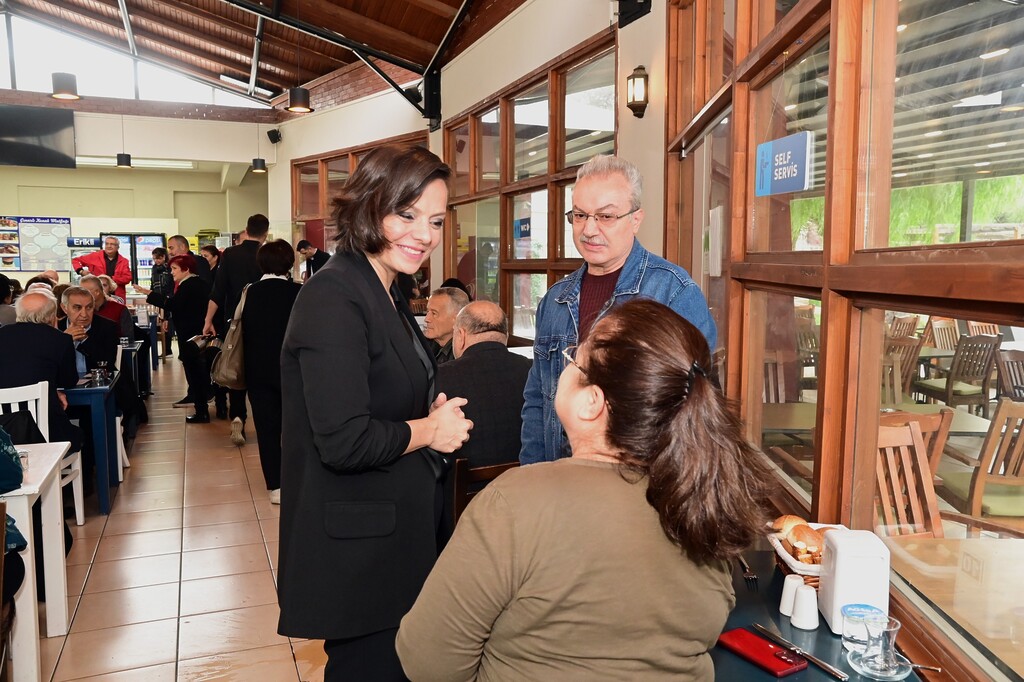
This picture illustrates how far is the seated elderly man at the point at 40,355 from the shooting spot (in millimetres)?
3977

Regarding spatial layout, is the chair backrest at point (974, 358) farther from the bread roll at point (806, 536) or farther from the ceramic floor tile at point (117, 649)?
the ceramic floor tile at point (117, 649)

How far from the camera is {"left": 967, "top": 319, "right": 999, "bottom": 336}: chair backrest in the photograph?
1.12m

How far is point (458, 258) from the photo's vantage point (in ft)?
27.1

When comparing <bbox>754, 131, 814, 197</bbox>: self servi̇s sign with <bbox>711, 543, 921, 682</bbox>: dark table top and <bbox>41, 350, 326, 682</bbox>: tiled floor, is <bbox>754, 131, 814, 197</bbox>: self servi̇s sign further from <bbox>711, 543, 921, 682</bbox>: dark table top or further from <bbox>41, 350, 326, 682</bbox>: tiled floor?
<bbox>41, 350, 326, 682</bbox>: tiled floor

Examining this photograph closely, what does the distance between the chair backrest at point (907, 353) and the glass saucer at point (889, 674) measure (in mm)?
468

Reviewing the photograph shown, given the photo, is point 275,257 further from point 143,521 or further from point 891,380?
point 891,380

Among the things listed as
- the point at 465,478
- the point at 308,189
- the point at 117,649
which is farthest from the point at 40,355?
the point at 308,189

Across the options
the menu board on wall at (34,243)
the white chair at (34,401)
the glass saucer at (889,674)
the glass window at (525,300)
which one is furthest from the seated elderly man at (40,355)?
the menu board on wall at (34,243)

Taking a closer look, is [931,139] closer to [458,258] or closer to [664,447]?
[664,447]

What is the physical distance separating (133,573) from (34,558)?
3.70 ft

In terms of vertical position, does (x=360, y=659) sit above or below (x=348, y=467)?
below

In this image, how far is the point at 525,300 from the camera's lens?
20.9ft

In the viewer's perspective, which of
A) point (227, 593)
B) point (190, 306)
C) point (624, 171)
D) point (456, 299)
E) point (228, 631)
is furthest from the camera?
point (190, 306)

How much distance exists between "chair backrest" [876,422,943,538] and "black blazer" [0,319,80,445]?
12.8 ft
